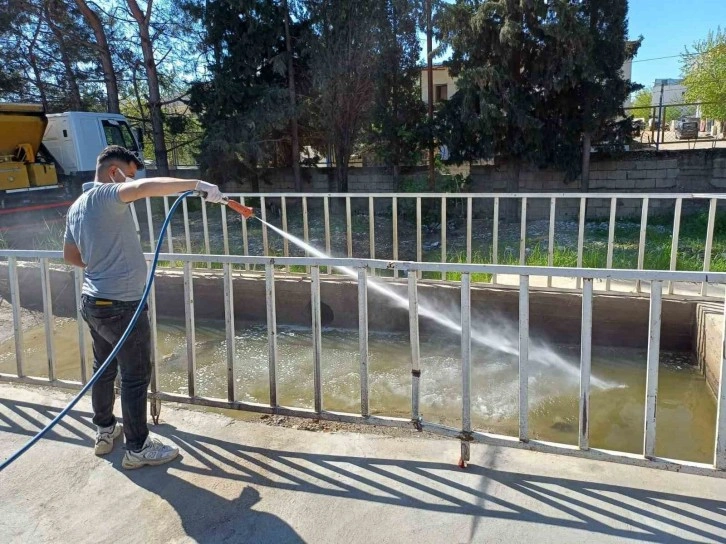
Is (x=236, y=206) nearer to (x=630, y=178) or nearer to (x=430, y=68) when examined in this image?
(x=430, y=68)

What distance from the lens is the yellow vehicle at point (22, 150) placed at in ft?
38.4

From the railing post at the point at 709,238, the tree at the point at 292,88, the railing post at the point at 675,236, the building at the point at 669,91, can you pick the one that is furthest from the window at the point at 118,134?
the building at the point at 669,91

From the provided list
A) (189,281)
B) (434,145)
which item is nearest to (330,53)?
(434,145)

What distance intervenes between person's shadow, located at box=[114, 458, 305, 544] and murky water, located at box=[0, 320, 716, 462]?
5.88 feet

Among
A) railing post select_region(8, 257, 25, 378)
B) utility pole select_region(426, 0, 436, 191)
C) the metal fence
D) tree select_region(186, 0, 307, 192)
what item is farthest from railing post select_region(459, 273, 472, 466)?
tree select_region(186, 0, 307, 192)

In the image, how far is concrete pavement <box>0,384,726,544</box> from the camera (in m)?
2.38

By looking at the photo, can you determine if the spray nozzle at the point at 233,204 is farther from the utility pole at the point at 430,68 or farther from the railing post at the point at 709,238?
the utility pole at the point at 430,68

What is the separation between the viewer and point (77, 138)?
13.4 metres

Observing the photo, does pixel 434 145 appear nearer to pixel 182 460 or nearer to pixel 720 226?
pixel 720 226

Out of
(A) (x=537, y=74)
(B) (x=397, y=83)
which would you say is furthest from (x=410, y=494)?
(B) (x=397, y=83)

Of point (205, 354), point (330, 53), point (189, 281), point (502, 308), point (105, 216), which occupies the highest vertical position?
point (330, 53)

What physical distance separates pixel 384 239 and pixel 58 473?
7.85m

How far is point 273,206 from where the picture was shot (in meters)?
13.5

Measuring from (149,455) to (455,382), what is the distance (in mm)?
2762
